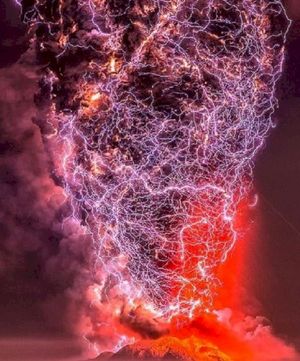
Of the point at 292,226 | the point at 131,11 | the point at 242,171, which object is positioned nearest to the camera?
the point at 131,11

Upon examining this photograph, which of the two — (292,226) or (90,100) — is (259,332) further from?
(90,100)

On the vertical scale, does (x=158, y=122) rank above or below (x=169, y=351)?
above

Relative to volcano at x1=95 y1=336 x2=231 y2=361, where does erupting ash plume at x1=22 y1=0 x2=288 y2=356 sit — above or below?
above

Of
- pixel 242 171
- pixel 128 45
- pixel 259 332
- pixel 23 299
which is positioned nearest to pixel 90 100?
pixel 128 45

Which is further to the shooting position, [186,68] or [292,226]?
[292,226]

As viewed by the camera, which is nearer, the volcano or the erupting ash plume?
the erupting ash plume

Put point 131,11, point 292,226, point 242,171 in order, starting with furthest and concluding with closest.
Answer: point 292,226
point 242,171
point 131,11

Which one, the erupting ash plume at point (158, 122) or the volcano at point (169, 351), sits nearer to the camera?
the erupting ash plume at point (158, 122)

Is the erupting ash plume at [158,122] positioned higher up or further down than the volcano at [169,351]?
higher up
